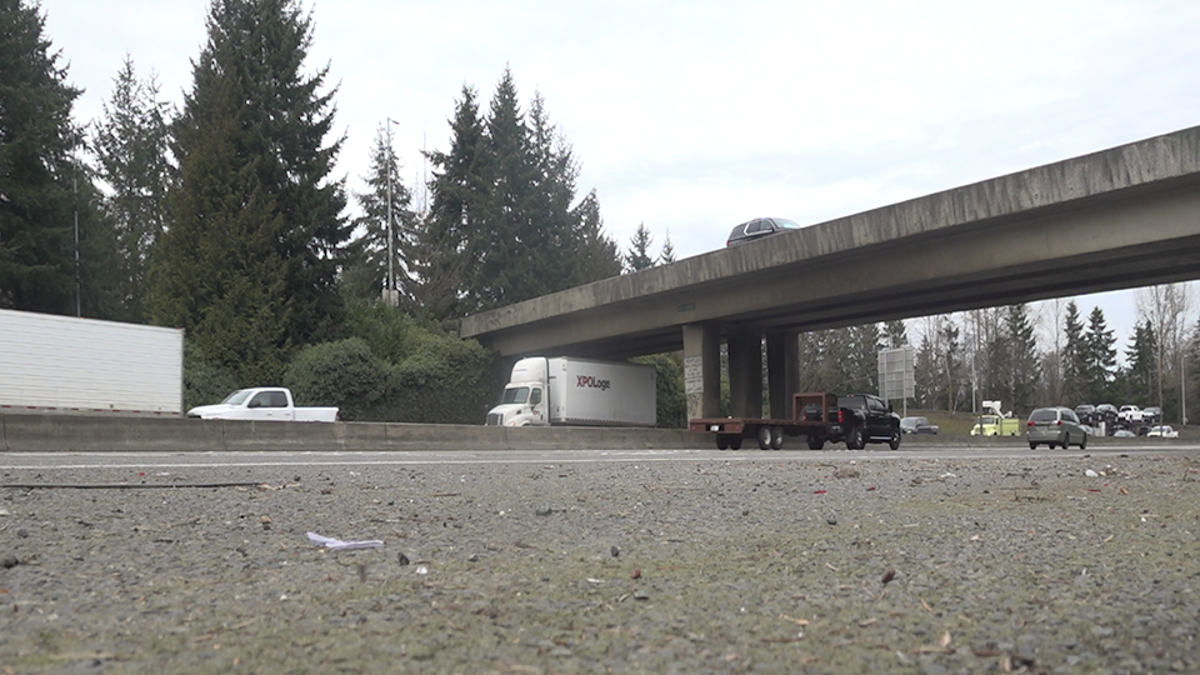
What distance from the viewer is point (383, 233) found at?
72.5 metres

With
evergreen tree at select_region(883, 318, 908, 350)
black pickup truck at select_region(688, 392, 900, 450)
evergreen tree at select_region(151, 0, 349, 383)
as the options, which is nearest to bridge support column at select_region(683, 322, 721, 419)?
black pickup truck at select_region(688, 392, 900, 450)

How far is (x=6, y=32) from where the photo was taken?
159 ft

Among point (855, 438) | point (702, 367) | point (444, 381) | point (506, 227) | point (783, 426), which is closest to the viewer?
point (783, 426)

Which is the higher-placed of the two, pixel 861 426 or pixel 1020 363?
pixel 1020 363

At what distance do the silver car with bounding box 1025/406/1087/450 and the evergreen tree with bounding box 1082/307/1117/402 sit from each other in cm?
8940

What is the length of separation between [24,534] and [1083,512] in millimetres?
7546

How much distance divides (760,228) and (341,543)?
37.2 m

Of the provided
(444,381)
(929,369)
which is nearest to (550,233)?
(444,381)

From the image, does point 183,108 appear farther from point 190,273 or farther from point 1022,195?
point 1022,195

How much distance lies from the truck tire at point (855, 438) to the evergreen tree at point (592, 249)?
33556 millimetres

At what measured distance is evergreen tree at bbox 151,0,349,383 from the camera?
149 feet

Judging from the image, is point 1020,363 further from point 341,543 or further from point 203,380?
point 341,543

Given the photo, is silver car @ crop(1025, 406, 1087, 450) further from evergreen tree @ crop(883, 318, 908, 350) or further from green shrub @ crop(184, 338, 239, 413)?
evergreen tree @ crop(883, 318, 908, 350)

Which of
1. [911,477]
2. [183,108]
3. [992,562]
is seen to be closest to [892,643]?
[992,562]
